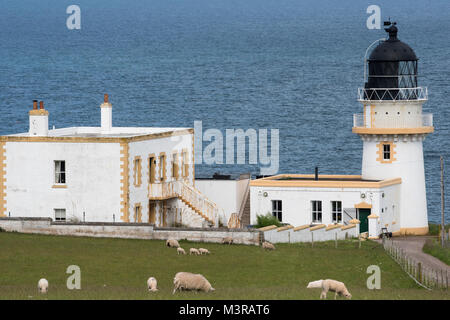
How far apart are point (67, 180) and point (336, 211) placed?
13.5m

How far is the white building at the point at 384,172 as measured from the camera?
216ft

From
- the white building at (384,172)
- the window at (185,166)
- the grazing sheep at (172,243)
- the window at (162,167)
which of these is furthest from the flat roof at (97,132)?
the grazing sheep at (172,243)

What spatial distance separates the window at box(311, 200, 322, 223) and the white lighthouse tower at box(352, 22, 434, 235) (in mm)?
3993

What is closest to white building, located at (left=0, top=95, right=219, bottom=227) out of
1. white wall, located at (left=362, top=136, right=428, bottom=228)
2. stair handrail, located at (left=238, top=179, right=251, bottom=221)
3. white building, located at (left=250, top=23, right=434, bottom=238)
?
stair handrail, located at (left=238, top=179, right=251, bottom=221)

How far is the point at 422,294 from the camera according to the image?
40188 millimetres

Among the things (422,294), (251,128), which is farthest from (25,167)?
(251,128)

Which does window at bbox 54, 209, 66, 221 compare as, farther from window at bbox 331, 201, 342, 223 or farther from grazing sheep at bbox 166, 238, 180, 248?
window at bbox 331, 201, 342, 223

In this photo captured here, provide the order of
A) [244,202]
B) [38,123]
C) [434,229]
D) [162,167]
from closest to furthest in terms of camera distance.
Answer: [38,123] → [162,167] → [434,229] → [244,202]

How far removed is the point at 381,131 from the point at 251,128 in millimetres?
75132

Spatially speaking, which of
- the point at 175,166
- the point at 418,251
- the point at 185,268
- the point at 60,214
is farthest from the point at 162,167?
the point at 185,268

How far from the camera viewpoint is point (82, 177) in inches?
2393

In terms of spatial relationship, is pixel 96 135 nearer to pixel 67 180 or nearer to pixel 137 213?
pixel 67 180

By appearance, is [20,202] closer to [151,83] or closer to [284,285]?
[284,285]

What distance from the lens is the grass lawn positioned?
1558 inches
